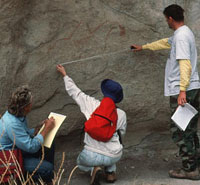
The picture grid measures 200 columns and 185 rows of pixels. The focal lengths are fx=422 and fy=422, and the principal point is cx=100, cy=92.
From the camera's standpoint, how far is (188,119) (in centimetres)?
344

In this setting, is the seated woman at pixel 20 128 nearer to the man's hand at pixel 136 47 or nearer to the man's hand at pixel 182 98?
the man's hand at pixel 182 98

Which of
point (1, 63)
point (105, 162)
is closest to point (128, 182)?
point (105, 162)

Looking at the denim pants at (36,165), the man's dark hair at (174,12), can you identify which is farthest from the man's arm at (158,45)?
the denim pants at (36,165)

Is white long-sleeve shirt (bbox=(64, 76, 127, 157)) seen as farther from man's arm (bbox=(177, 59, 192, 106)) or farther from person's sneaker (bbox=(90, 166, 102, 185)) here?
man's arm (bbox=(177, 59, 192, 106))

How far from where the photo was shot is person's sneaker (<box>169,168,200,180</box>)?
362 centimetres

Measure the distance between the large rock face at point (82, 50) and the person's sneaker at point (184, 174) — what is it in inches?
29.0

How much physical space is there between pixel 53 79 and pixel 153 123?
1.15 m

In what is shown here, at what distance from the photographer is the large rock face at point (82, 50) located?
12.1 ft

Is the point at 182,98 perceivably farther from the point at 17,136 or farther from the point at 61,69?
the point at 17,136

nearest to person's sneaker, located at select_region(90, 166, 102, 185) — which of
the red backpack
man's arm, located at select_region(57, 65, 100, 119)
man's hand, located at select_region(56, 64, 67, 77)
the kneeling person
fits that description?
the kneeling person

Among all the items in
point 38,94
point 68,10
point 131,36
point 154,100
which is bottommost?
point 154,100

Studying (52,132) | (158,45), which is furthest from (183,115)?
(52,132)

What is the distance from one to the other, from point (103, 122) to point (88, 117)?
0.21m

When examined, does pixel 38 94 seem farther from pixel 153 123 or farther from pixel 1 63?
pixel 153 123
